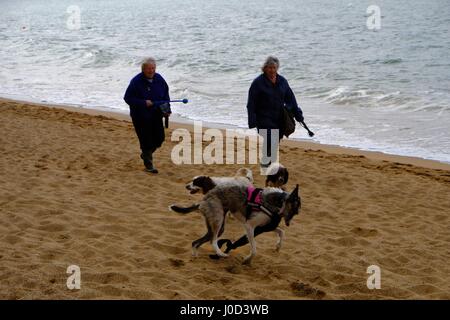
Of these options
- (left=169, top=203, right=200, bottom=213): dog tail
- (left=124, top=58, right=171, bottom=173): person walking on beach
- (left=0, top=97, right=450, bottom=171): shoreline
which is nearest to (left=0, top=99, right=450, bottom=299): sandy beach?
(left=0, top=97, right=450, bottom=171): shoreline

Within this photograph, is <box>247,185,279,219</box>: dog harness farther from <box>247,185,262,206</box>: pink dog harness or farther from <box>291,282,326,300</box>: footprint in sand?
<box>291,282,326,300</box>: footprint in sand

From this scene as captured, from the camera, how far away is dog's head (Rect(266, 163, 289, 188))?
668cm

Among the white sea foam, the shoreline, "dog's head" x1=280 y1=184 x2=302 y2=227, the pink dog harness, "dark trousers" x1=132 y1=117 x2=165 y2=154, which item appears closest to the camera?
"dog's head" x1=280 y1=184 x2=302 y2=227

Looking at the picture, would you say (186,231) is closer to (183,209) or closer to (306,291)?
(183,209)

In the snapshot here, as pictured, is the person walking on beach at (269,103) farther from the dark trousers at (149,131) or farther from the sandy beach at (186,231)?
the dark trousers at (149,131)

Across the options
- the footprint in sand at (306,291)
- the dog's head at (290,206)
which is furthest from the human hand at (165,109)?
the footprint in sand at (306,291)

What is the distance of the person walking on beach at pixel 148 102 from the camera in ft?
26.6

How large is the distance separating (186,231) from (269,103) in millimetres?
2191

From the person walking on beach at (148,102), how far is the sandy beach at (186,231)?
2.23 ft

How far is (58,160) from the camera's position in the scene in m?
9.27

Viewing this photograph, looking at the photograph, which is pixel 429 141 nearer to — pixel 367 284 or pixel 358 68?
pixel 367 284

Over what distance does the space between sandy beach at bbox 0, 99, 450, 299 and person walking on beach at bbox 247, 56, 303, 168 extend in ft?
3.93

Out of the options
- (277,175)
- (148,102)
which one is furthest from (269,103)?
(148,102)
